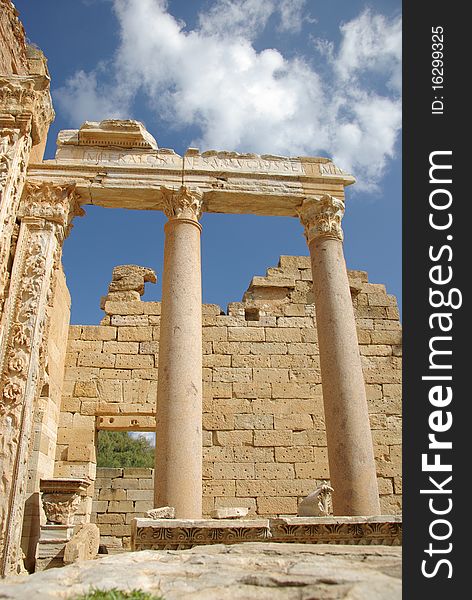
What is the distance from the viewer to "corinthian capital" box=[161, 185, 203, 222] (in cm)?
1034

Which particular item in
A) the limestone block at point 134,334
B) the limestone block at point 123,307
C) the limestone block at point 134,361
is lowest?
the limestone block at point 134,361

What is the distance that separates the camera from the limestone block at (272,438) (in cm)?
1268

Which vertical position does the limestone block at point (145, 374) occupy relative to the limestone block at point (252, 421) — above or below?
above

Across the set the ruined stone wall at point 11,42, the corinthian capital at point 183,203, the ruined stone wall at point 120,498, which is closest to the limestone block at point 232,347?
→ the ruined stone wall at point 120,498

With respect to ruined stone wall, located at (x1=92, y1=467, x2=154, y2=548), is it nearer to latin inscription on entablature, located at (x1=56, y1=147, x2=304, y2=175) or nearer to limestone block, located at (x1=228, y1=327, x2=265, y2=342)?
limestone block, located at (x1=228, y1=327, x2=265, y2=342)

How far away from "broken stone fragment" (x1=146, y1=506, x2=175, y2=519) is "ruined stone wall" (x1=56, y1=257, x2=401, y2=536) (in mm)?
4777

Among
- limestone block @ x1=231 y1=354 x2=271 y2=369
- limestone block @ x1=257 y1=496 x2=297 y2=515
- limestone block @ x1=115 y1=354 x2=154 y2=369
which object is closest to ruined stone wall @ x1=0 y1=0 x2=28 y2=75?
limestone block @ x1=115 y1=354 x2=154 y2=369

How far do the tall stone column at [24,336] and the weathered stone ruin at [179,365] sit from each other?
0.09ft

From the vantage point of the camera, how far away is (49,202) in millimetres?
10258

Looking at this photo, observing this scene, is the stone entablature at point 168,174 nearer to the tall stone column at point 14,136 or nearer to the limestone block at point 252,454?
the tall stone column at point 14,136

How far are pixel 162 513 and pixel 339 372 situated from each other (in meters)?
3.68

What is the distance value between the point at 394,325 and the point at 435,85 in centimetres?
887

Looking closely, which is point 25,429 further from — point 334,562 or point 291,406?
point 291,406

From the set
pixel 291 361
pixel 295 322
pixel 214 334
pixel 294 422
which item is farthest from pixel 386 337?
pixel 214 334
